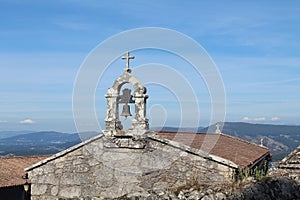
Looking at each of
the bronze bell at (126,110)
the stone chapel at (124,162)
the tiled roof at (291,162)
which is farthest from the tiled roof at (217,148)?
the bronze bell at (126,110)

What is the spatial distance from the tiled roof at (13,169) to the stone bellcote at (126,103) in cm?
477

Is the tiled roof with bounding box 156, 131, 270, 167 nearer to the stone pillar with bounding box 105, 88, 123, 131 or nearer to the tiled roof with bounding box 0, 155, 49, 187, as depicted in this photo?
the stone pillar with bounding box 105, 88, 123, 131

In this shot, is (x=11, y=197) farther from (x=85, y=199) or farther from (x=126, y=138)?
(x=85, y=199)

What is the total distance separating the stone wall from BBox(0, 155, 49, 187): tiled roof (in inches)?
104

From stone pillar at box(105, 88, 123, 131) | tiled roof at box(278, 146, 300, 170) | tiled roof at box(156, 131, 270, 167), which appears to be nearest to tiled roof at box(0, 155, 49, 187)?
stone pillar at box(105, 88, 123, 131)

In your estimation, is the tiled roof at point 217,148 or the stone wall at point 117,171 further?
the tiled roof at point 217,148

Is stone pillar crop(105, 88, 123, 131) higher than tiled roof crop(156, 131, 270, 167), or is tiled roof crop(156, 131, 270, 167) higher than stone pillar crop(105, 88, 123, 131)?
stone pillar crop(105, 88, 123, 131)

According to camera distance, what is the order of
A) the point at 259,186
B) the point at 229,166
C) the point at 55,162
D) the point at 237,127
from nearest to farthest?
1. the point at 259,186
2. the point at 229,166
3. the point at 55,162
4. the point at 237,127

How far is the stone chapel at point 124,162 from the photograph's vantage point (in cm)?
1034

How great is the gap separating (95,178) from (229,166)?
362 centimetres

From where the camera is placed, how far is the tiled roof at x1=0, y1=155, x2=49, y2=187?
46.3 feet

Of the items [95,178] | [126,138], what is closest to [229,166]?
[126,138]

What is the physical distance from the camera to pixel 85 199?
6484 mm

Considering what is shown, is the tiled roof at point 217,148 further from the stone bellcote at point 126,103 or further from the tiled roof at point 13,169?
the tiled roof at point 13,169
